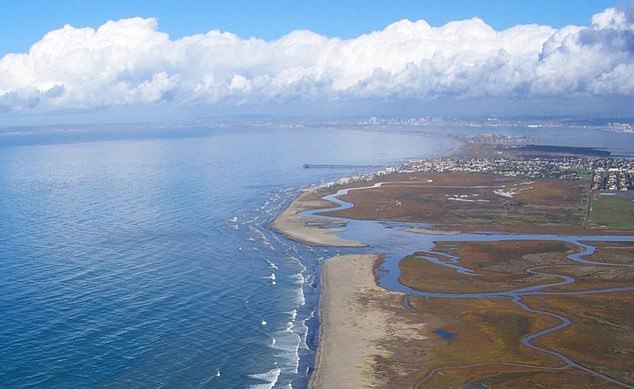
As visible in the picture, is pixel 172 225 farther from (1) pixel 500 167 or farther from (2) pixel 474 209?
(1) pixel 500 167

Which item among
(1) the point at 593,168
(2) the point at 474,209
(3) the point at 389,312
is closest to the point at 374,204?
(2) the point at 474,209

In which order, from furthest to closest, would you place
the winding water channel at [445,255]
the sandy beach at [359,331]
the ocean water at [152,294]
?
the winding water channel at [445,255], the ocean water at [152,294], the sandy beach at [359,331]

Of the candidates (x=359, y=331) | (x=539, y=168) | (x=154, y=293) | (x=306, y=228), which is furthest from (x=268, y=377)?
(x=539, y=168)

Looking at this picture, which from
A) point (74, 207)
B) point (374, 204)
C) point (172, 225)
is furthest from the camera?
point (374, 204)

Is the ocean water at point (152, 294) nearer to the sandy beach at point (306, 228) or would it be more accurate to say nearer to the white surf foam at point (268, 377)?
the white surf foam at point (268, 377)

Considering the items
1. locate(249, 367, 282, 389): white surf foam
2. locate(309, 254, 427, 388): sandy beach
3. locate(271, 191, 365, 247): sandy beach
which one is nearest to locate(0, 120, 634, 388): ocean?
locate(249, 367, 282, 389): white surf foam

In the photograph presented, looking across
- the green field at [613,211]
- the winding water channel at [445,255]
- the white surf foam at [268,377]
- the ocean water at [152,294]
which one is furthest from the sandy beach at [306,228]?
the green field at [613,211]
